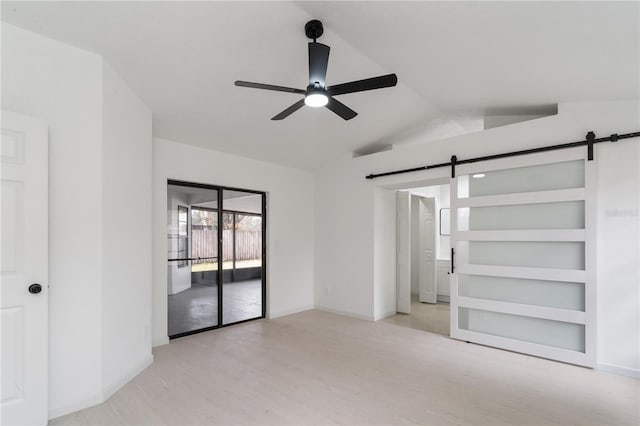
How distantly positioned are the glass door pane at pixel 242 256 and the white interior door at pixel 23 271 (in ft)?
8.85

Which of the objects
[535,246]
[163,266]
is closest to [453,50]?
[535,246]

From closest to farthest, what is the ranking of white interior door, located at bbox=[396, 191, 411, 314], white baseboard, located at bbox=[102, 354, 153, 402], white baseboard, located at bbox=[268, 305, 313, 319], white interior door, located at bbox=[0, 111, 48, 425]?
white interior door, located at bbox=[0, 111, 48, 425], white baseboard, located at bbox=[102, 354, 153, 402], white baseboard, located at bbox=[268, 305, 313, 319], white interior door, located at bbox=[396, 191, 411, 314]

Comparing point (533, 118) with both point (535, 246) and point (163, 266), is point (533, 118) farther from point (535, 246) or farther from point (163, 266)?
point (163, 266)

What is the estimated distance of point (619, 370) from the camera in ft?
10.2

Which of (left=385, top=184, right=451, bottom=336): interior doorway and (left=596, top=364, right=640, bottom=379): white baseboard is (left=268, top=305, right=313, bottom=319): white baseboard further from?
(left=596, top=364, right=640, bottom=379): white baseboard

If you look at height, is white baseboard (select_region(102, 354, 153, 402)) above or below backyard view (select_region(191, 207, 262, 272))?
below

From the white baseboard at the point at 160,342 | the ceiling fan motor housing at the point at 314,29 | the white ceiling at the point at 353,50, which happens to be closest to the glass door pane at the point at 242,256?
the white baseboard at the point at 160,342

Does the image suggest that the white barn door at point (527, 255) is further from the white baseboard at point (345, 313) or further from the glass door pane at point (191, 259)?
the glass door pane at point (191, 259)

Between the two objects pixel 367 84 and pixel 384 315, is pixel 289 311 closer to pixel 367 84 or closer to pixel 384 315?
pixel 384 315

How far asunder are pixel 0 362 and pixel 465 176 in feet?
16.2

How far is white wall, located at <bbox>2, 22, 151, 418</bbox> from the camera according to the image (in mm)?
2373

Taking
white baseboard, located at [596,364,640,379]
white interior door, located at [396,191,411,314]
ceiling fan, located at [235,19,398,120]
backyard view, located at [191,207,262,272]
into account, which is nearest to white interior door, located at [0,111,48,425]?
ceiling fan, located at [235,19,398,120]

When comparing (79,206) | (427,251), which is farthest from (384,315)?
(79,206)

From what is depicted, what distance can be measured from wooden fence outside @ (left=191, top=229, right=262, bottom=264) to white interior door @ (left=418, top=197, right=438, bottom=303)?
351cm
